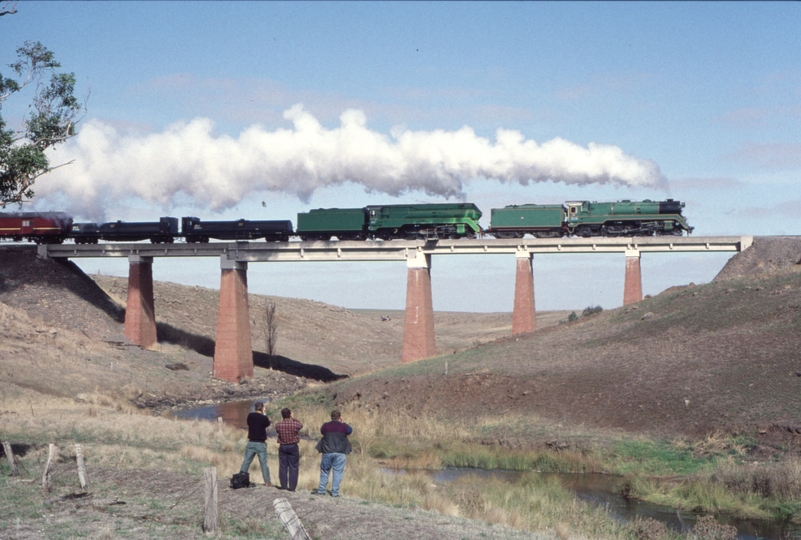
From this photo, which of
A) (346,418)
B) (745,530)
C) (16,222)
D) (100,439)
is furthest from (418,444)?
(16,222)

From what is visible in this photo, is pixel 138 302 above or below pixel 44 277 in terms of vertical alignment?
below

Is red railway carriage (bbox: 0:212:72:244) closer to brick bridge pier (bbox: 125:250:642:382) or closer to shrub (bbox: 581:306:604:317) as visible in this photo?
brick bridge pier (bbox: 125:250:642:382)

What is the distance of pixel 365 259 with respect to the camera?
214ft

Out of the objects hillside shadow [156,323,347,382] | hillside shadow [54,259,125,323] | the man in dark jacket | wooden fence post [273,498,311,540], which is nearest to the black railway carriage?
hillside shadow [54,259,125,323]

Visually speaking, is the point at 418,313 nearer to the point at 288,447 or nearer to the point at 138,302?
the point at 138,302

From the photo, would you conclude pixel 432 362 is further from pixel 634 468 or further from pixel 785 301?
pixel 634 468

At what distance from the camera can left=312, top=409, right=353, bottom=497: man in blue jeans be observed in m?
19.1

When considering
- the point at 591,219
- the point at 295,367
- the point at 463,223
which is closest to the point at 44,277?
the point at 295,367

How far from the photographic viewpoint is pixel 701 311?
4550 centimetres

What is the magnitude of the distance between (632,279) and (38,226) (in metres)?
48.3

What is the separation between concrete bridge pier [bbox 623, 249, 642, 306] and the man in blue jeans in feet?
139

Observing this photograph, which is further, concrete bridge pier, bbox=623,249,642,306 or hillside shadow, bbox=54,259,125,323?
hillside shadow, bbox=54,259,125,323

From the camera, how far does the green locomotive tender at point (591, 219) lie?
63500 millimetres

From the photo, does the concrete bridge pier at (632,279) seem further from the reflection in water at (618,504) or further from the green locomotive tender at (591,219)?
the reflection in water at (618,504)
